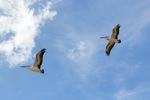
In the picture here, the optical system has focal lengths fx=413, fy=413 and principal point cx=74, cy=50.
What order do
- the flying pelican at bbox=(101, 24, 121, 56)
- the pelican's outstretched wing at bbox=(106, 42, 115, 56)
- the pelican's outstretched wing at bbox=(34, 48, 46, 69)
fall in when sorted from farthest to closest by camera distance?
1. the pelican's outstretched wing at bbox=(106, 42, 115, 56)
2. the flying pelican at bbox=(101, 24, 121, 56)
3. the pelican's outstretched wing at bbox=(34, 48, 46, 69)

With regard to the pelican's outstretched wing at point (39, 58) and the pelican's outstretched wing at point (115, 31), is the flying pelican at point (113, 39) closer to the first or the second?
the pelican's outstretched wing at point (115, 31)

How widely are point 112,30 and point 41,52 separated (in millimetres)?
12463

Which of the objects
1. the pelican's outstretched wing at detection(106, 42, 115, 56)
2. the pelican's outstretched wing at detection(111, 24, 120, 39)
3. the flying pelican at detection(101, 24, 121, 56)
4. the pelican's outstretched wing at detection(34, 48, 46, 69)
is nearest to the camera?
the pelican's outstretched wing at detection(34, 48, 46, 69)

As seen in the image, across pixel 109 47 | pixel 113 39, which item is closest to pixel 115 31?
pixel 113 39

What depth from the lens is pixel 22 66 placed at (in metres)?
58.8

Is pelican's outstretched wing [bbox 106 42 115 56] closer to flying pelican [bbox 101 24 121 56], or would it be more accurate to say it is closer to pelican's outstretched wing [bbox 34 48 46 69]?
flying pelican [bbox 101 24 121 56]

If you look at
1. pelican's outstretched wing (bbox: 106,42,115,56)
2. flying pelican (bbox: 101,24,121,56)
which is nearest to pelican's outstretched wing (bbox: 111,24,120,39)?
flying pelican (bbox: 101,24,121,56)

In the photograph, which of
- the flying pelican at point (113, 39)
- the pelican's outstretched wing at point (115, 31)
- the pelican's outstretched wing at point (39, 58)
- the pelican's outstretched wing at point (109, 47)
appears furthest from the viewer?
the pelican's outstretched wing at point (109, 47)

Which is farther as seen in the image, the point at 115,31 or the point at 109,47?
the point at 109,47

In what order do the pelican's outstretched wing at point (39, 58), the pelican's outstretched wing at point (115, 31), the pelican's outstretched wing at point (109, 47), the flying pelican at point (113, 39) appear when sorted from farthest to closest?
the pelican's outstretched wing at point (109, 47) → the flying pelican at point (113, 39) → the pelican's outstretched wing at point (115, 31) → the pelican's outstretched wing at point (39, 58)

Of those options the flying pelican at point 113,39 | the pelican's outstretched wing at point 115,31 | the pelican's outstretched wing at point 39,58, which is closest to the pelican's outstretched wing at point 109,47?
the flying pelican at point 113,39

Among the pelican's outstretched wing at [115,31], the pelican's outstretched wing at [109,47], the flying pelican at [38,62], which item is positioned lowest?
the flying pelican at [38,62]

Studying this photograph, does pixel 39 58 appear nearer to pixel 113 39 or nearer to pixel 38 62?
pixel 38 62

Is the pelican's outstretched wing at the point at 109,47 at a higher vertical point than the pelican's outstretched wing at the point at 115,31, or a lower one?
higher
